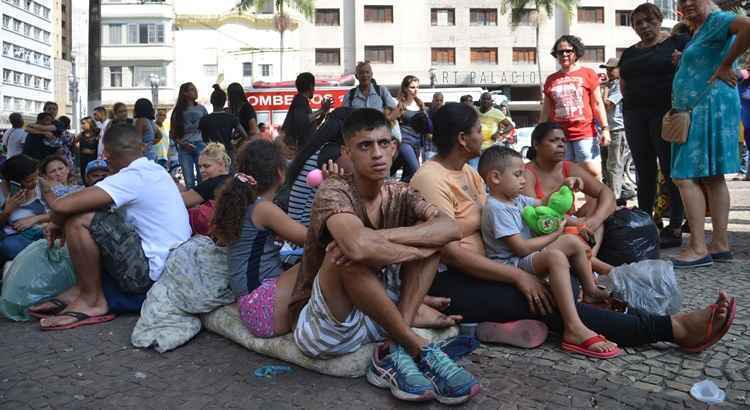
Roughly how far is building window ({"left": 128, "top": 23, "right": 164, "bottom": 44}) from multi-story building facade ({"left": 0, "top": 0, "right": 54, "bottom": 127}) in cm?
2149

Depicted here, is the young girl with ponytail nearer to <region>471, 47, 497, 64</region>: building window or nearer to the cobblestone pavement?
the cobblestone pavement

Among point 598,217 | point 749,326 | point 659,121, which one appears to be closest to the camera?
point 749,326

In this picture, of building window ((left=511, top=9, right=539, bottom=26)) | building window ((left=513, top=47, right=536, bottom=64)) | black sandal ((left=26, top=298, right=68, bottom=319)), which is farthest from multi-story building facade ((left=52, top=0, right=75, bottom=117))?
black sandal ((left=26, top=298, right=68, bottom=319))

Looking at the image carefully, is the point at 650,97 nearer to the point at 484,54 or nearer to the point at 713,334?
the point at 713,334

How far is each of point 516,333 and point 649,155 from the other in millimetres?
3315

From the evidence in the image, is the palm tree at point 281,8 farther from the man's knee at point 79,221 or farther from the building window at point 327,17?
the man's knee at point 79,221

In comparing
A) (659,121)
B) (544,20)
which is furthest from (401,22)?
(659,121)

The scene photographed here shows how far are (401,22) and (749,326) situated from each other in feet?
148

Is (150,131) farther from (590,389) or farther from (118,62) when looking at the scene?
(118,62)

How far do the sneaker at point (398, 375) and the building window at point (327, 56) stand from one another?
4506cm

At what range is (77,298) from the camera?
4.56m

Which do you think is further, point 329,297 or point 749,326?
point 749,326

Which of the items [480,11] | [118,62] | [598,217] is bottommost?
[598,217]

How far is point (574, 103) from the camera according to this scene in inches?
263
